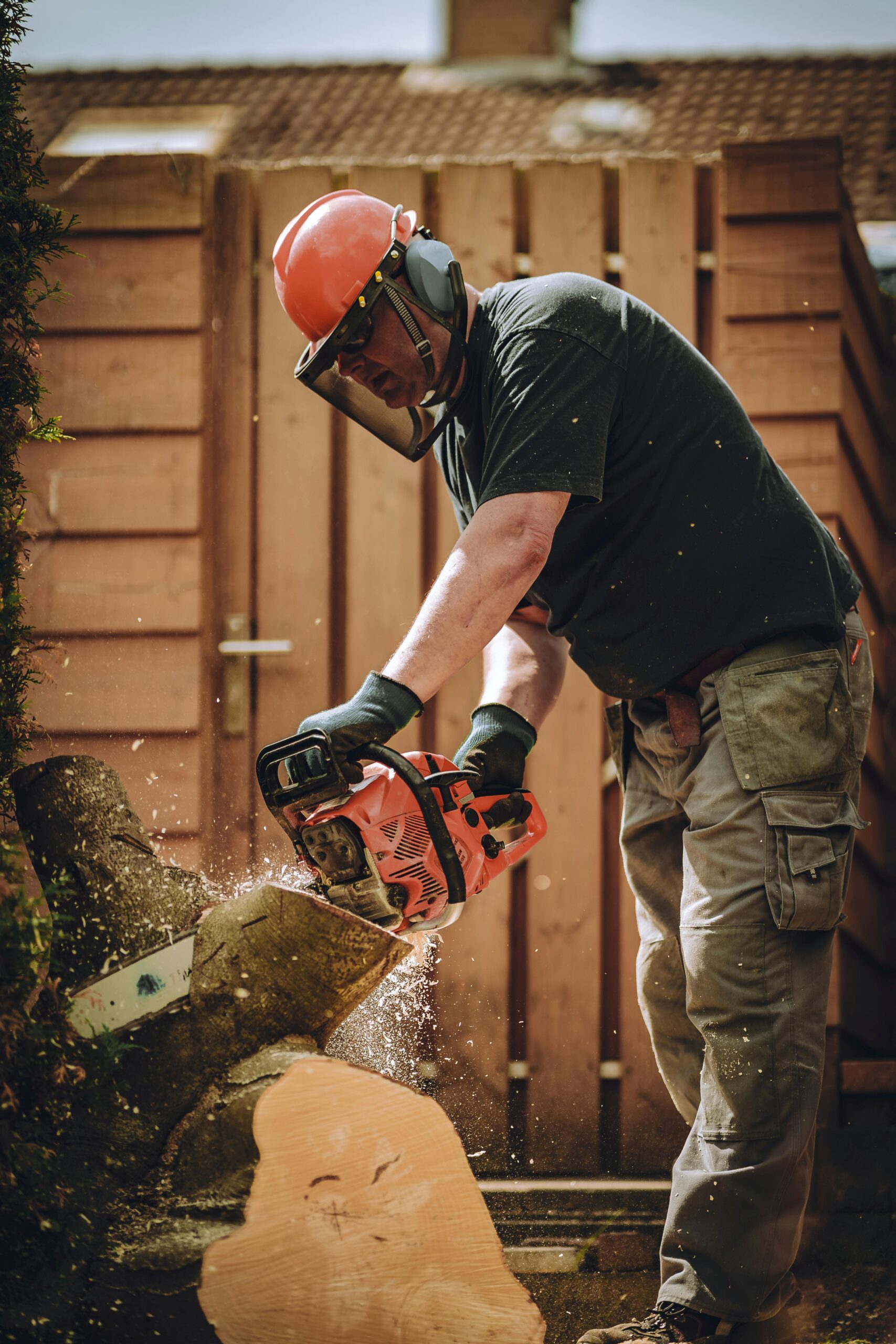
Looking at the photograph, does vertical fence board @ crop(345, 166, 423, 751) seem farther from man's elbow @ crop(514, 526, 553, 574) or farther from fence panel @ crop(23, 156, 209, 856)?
man's elbow @ crop(514, 526, 553, 574)

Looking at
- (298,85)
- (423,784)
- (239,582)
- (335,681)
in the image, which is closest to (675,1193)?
(423,784)

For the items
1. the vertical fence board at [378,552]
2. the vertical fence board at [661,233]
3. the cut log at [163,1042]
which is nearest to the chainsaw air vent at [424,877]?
the cut log at [163,1042]

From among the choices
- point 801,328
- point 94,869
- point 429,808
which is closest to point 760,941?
point 429,808

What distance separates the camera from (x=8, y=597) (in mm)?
1928

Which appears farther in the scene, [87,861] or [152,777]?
[152,777]

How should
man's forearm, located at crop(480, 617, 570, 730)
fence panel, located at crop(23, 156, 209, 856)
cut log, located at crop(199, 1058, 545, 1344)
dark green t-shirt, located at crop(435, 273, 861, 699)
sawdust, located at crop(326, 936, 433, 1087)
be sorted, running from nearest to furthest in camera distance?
1. cut log, located at crop(199, 1058, 545, 1344)
2. dark green t-shirt, located at crop(435, 273, 861, 699)
3. man's forearm, located at crop(480, 617, 570, 730)
4. sawdust, located at crop(326, 936, 433, 1087)
5. fence panel, located at crop(23, 156, 209, 856)

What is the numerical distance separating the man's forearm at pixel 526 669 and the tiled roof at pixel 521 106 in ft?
14.6

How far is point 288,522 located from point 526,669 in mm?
1286

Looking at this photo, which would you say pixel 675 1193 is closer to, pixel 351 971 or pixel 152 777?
pixel 351 971

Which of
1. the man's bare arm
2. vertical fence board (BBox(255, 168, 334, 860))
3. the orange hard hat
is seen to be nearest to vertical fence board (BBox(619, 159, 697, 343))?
vertical fence board (BBox(255, 168, 334, 860))

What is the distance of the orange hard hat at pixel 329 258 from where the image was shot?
2016 mm

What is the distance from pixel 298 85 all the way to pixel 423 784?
7.04m

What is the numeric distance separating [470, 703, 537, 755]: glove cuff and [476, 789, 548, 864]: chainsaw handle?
110 millimetres

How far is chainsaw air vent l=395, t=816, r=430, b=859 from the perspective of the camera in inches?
70.8
